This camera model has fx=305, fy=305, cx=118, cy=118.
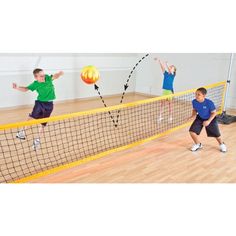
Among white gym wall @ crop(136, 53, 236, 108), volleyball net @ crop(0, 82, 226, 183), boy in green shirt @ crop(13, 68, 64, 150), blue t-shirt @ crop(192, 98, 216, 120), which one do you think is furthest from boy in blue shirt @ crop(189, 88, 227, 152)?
white gym wall @ crop(136, 53, 236, 108)

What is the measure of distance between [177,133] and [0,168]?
337cm

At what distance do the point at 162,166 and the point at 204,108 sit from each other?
1.26 meters

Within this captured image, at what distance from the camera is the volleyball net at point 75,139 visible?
4.05m

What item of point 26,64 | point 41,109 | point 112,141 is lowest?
point 112,141

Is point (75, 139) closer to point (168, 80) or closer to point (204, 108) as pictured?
point (204, 108)

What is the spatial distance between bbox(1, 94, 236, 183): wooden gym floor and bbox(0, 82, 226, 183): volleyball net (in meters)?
0.16

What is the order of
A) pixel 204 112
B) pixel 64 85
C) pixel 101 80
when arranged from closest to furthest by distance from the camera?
pixel 204 112
pixel 64 85
pixel 101 80

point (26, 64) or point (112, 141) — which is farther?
point (26, 64)

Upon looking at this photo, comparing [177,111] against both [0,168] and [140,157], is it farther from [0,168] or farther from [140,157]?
[0,168]

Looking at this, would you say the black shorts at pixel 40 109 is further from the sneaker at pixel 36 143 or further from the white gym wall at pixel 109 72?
the white gym wall at pixel 109 72

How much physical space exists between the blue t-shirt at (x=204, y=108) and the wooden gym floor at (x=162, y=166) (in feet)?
1.93

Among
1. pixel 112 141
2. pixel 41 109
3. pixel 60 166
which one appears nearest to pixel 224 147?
pixel 112 141

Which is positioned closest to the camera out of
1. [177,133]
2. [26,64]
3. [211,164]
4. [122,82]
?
[211,164]

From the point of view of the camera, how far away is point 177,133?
600cm
